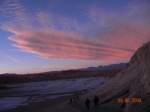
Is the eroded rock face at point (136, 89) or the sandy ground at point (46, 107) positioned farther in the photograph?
the sandy ground at point (46, 107)

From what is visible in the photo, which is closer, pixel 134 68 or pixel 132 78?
pixel 132 78

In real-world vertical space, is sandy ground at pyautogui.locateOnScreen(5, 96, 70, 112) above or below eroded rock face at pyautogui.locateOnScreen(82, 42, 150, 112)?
below

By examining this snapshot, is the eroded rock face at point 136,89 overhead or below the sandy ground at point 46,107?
overhead

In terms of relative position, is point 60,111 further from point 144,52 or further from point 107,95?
point 144,52

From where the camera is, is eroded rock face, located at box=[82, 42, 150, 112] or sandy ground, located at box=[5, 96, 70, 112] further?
sandy ground, located at box=[5, 96, 70, 112]

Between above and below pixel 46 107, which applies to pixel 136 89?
above

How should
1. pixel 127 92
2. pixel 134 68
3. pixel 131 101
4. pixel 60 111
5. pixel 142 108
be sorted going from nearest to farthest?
Result: pixel 142 108 → pixel 131 101 → pixel 127 92 → pixel 134 68 → pixel 60 111

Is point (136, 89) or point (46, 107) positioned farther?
point (46, 107)

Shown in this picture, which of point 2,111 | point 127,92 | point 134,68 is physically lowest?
point 2,111

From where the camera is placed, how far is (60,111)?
29.6 m

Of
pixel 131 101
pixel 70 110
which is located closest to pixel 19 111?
pixel 70 110

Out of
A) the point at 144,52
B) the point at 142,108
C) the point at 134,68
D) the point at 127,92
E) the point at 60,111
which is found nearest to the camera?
the point at 142,108

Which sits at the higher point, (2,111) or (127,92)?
(127,92)

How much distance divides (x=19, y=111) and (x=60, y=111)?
351 inches
